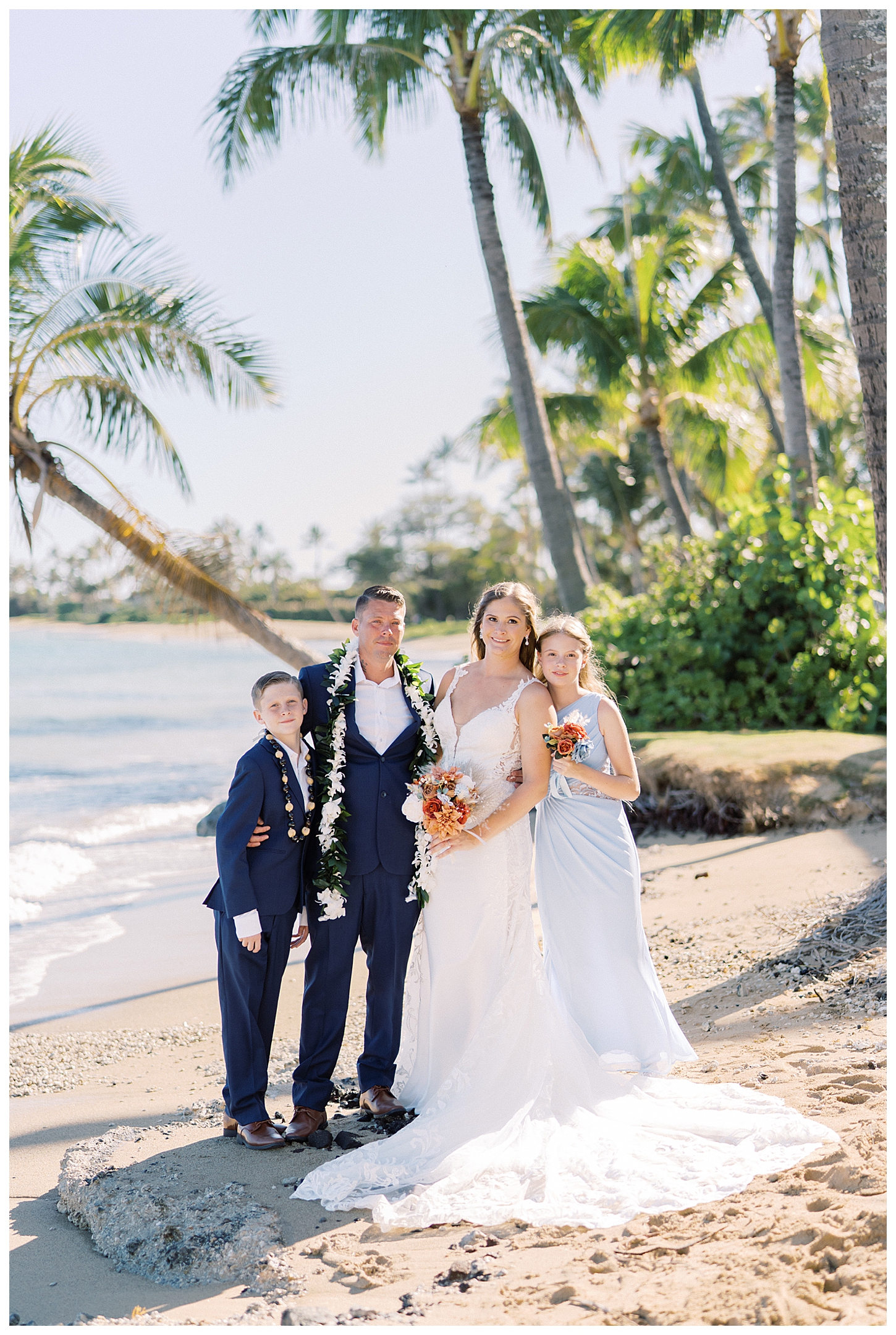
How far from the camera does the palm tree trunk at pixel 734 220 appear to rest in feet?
52.8

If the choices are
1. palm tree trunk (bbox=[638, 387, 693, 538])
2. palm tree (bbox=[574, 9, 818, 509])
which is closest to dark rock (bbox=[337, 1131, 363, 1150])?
palm tree (bbox=[574, 9, 818, 509])

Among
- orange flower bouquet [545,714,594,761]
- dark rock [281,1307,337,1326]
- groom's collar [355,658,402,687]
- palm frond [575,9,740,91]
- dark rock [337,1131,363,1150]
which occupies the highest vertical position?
palm frond [575,9,740,91]

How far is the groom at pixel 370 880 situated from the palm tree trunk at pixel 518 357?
7.57 metres

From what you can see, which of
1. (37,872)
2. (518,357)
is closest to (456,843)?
(518,357)

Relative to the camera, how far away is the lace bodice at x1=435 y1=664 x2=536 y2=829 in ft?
14.7

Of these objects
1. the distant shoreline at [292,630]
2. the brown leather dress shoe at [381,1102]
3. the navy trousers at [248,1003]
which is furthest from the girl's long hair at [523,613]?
the distant shoreline at [292,630]

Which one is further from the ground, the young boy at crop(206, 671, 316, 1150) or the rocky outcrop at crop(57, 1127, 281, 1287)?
the young boy at crop(206, 671, 316, 1150)

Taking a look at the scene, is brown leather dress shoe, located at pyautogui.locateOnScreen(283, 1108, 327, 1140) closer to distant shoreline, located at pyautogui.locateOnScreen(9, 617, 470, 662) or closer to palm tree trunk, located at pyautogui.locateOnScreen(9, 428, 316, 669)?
palm tree trunk, located at pyautogui.locateOnScreen(9, 428, 316, 669)

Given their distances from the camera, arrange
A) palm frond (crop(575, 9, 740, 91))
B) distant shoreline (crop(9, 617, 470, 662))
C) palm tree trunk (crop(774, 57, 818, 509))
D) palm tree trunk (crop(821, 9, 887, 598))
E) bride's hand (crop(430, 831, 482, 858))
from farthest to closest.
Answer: distant shoreline (crop(9, 617, 470, 662)), palm tree trunk (crop(774, 57, 818, 509)), palm frond (crop(575, 9, 740, 91)), palm tree trunk (crop(821, 9, 887, 598)), bride's hand (crop(430, 831, 482, 858))

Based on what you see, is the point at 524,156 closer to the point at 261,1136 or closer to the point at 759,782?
the point at 759,782

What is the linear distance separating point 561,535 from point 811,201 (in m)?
27.3

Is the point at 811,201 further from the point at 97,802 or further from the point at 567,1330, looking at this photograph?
the point at 567,1330

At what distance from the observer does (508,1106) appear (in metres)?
4.12

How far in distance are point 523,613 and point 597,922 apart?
1.45 metres
